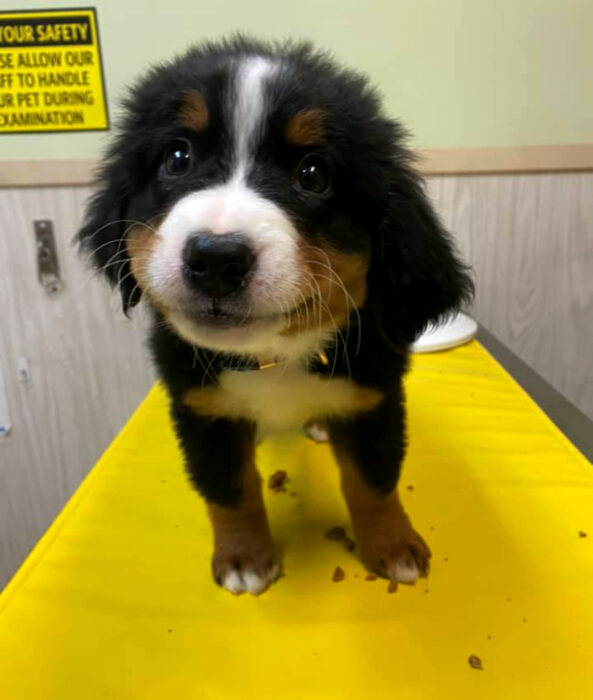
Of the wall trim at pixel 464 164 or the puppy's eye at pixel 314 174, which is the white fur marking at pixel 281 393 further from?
the wall trim at pixel 464 164

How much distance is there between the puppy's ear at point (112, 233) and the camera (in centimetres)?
101

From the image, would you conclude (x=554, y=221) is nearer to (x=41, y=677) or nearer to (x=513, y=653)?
(x=513, y=653)

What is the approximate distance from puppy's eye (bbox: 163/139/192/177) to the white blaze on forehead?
9 centimetres

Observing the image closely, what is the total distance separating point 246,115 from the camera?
2.73 ft

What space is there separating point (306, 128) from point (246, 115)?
0.09 meters

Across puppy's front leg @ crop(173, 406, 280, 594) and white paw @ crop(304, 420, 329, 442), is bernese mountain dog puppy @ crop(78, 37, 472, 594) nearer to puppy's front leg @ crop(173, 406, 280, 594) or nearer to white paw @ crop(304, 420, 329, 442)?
puppy's front leg @ crop(173, 406, 280, 594)

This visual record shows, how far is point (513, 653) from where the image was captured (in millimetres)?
882

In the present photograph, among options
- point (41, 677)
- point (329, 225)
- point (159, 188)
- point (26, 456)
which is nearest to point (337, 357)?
point (329, 225)

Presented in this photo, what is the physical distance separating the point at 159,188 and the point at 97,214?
19 cm

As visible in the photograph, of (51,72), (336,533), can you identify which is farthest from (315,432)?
(51,72)

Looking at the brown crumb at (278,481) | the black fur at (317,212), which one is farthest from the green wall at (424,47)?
the brown crumb at (278,481)

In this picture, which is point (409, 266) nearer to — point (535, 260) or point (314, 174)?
point (314, 174)

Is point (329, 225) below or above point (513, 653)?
above

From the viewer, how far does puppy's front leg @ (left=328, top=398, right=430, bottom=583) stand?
41.8 inches
